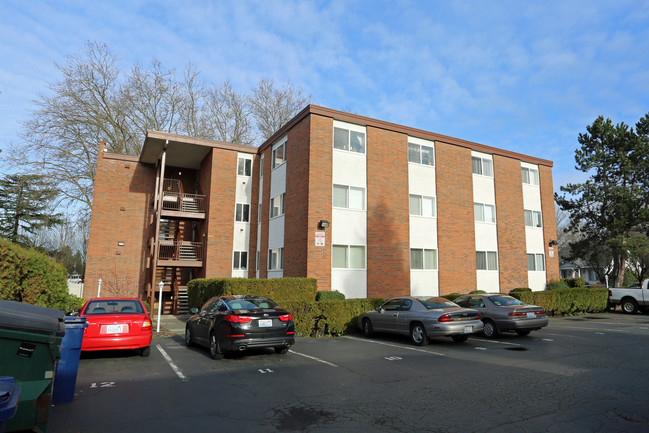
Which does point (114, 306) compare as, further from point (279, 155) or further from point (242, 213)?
point (242, 213)

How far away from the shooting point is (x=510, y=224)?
24125 mm

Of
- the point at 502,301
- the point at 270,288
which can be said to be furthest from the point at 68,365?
the point at 502,301

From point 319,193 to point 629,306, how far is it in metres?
18.0

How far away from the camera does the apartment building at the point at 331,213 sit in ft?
61.0

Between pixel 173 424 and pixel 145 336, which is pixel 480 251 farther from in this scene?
pixel 173 424

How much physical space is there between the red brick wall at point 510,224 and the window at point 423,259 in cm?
520

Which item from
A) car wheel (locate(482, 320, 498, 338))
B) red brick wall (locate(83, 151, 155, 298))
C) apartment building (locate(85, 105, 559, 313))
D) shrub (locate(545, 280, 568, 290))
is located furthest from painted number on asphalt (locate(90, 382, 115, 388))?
shrub (locate(545, 280, 568, 290))

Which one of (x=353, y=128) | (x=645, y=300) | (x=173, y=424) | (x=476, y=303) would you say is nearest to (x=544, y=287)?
(x=645, y=300)

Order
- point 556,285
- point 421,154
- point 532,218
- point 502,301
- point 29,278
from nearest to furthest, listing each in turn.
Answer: point 29,278 < point 502,301 < point 421,154 < point 556,285 < point 532,218

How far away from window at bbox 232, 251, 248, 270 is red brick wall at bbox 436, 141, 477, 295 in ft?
36.3

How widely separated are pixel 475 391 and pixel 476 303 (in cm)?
763

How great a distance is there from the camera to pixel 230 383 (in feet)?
22.3

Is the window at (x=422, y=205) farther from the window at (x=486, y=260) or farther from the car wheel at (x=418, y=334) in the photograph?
the car wheel at (x=418, y=334)

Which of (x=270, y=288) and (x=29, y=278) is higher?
(x=29, y=278)
